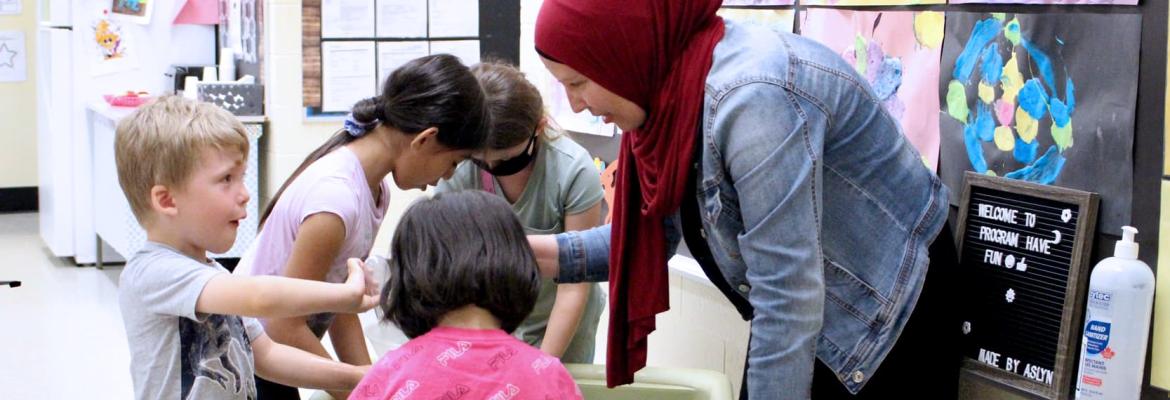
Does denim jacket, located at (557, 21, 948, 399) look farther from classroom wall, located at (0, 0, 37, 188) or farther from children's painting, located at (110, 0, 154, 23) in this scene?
classroom wall, located at (0, 0, 37, 188)

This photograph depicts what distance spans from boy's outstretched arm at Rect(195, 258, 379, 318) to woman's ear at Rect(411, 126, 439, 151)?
35cm

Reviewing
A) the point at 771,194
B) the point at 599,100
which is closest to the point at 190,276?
the point at 599,100

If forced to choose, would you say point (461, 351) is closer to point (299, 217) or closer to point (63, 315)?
point (299, 217)

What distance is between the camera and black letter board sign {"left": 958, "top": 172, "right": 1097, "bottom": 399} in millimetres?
1863

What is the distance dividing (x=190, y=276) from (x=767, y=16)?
1.38 metres

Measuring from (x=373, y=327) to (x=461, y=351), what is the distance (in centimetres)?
140

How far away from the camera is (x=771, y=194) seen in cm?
148

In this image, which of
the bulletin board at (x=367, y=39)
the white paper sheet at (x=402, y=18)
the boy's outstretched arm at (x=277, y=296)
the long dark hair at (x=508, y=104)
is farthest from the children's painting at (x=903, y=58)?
the white paper sheet at (x=402, y=18)

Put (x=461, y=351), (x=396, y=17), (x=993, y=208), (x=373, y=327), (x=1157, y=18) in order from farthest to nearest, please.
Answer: (x=396, y=17) → (x=373, y=327) → (x=993, y=208) → (x=1157, y=18) → (x=461, y=351)

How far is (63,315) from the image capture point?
205 inches

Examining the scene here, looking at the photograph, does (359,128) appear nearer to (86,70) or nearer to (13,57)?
(86,70)

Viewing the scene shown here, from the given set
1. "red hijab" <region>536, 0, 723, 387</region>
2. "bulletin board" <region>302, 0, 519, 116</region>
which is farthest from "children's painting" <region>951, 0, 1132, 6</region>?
"bulletin board" <region>302, 0, 519, 116</region>

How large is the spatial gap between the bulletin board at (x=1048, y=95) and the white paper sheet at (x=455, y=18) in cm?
315

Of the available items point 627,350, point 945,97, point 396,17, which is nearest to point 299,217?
point 627,350
